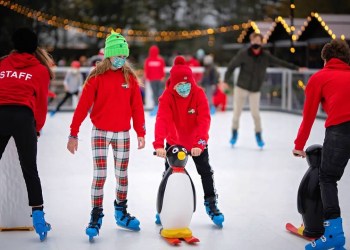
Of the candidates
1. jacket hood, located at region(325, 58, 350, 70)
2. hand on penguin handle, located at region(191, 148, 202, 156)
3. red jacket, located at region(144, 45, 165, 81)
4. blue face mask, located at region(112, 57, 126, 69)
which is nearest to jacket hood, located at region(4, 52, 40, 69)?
blue face mask, located at region(112, 57, 126, 69)

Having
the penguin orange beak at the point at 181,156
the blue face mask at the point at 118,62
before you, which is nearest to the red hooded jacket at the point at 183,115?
the penguin orange beak at the point at 181,156

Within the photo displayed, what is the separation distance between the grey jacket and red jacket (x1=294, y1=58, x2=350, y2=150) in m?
4.94

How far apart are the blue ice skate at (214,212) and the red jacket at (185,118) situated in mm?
448

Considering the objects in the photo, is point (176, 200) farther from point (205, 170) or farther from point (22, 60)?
point (22, 60)

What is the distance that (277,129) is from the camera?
1236cm

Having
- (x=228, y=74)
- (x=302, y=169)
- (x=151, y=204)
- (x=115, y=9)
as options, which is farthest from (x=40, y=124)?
(x=115, y=9)

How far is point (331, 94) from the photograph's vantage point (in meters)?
4.16

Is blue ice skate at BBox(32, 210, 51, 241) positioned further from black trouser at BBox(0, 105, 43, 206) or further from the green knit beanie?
the green knit beanie

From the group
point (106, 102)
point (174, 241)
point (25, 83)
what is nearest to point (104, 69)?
point (106, 102)

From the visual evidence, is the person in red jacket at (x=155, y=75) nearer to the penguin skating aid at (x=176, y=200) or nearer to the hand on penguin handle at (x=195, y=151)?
the hand on penguin handle at (x=195, y=151)

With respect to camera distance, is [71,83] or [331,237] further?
[71,83]

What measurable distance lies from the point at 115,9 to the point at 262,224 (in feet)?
89.9

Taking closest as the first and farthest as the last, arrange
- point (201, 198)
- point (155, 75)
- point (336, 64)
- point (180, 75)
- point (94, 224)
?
point (336, 64) < point (94, 224) < point (180, 75) < point (201, 198) < point (155, 75)

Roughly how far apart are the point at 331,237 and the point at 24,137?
200 centimetres
